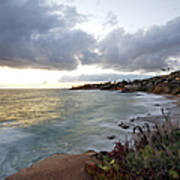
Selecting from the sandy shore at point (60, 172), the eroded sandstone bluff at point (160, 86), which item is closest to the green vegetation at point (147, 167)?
the sandy shore at point (60, 172)

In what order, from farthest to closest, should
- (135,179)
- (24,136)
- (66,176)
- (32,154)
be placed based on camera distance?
(24,136) < (32,154) < (66,176) < (135,179)

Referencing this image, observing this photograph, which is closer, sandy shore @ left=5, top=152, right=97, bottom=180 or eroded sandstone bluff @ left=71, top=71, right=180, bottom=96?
sandy shore @ left=5, top=152, right=97, bottom=180

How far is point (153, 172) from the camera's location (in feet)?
5.81

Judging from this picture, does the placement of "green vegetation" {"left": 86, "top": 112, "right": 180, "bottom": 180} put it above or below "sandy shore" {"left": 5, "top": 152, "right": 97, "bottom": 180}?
above

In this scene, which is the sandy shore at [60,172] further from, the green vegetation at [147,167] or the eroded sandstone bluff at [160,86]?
the eroded sandstone bluff at [160,86]

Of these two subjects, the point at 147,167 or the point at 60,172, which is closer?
the point at 147,167

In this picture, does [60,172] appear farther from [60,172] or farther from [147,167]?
[147,167]

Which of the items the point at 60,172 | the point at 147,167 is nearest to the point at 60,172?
the point at 60,172

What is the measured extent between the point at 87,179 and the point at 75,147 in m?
2.62

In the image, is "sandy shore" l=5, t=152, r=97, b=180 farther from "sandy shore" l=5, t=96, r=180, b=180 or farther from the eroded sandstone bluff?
the eroded sandstone bluff

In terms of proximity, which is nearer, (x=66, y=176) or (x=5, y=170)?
(x=66, y=176)

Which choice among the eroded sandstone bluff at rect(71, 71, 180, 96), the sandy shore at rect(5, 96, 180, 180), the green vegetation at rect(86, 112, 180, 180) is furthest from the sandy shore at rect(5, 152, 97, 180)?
the eroded sandstone bluff at rect(71, 71, 180, 96)

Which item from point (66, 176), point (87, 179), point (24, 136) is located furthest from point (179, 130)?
point (24, 136)

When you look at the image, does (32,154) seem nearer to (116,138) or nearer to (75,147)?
(75,147)
